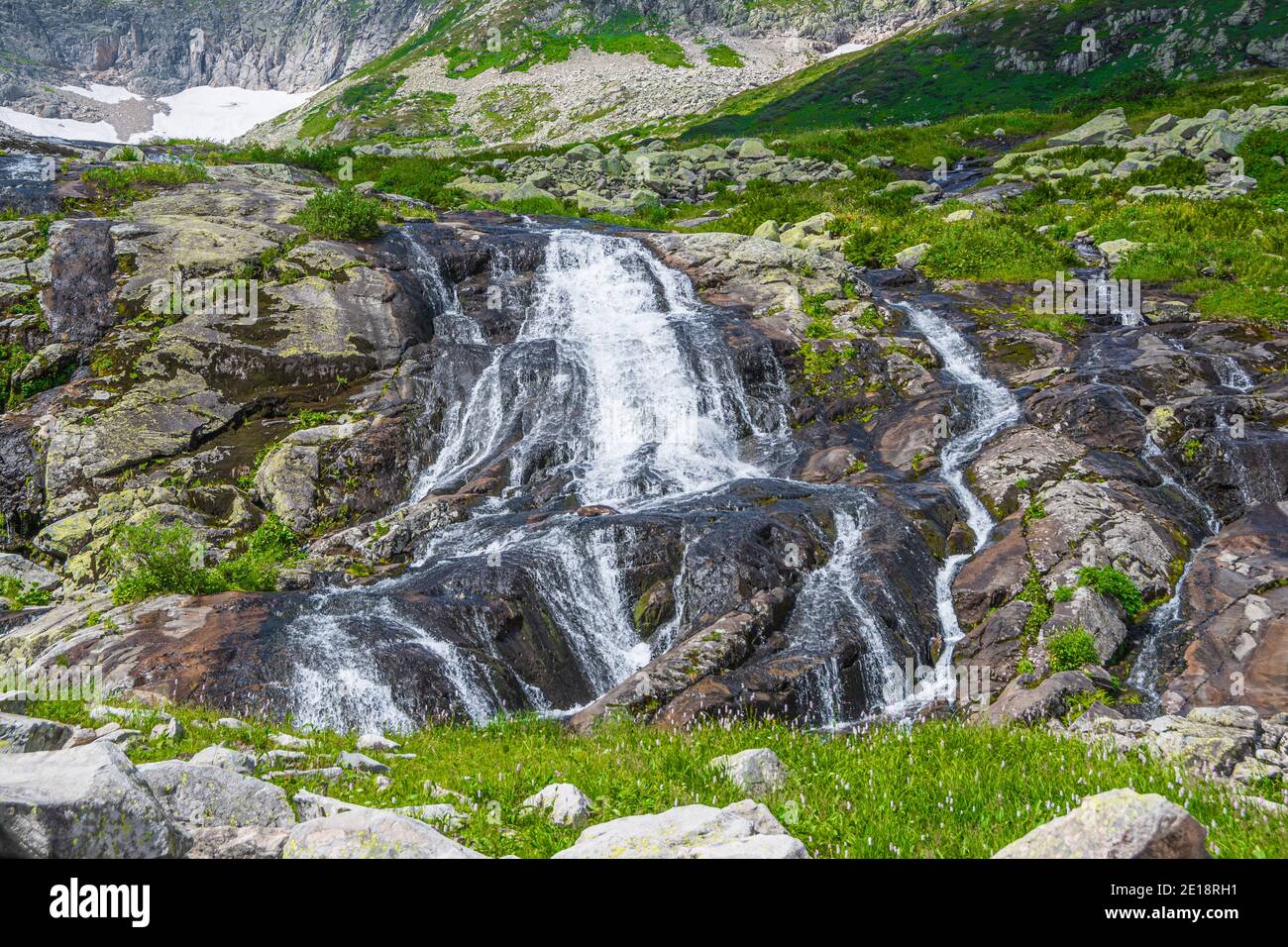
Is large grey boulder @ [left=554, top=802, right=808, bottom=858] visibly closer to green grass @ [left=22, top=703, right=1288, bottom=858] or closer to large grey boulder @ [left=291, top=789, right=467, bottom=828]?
green grass @ [left=22, top=703, right=1288, bottom=858]

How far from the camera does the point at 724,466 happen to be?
21.8m

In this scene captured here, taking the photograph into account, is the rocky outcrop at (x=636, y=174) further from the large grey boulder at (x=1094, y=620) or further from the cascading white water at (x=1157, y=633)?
the large grey boulder at (x=1094, y=620)

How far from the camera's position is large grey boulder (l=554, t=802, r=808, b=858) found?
13.2 feet

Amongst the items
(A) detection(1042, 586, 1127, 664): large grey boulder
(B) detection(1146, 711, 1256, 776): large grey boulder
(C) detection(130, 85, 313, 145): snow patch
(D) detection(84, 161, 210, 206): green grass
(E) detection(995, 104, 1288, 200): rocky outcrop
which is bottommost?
(A) detection(1042, 586, 1127, 664): large grey boulder

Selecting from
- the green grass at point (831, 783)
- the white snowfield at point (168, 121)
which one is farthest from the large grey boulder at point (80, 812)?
the white snowfield at point (168, 121)

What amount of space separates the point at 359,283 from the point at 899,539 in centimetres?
2034

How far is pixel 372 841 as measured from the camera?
4043mm

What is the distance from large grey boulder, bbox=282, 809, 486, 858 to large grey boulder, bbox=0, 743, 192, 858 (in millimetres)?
654

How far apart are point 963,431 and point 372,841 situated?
20692 mm

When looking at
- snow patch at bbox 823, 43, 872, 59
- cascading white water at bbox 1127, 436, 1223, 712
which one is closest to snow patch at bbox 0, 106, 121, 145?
snow patch at bbox 823, 43, 872, 59

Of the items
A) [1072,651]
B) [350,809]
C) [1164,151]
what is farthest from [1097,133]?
[350,809]

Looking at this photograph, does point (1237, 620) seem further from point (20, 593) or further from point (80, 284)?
point (80, 284)

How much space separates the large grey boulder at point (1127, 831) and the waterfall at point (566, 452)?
10.1m
